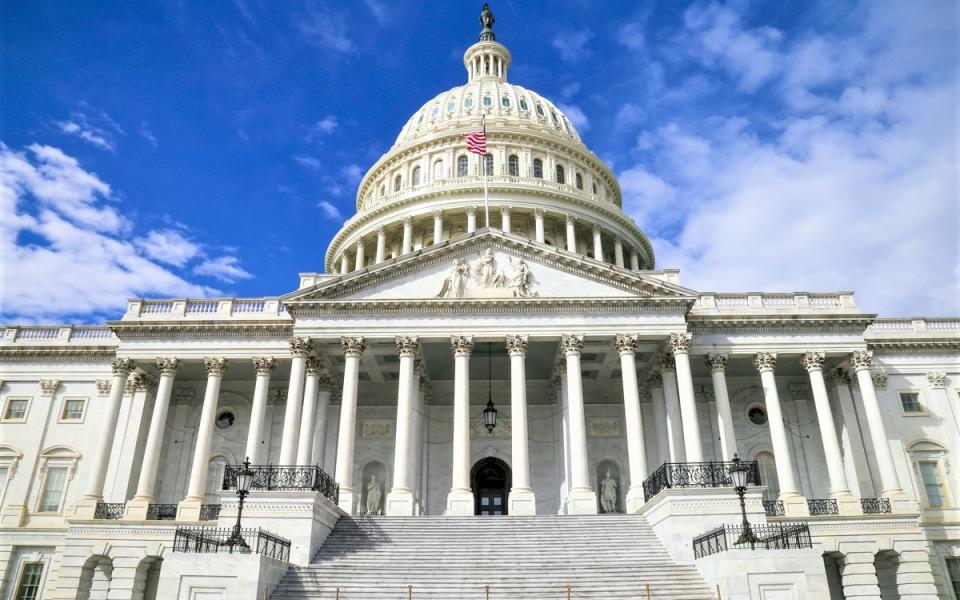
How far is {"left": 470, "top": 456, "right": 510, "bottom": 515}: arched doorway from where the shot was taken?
41312 mm

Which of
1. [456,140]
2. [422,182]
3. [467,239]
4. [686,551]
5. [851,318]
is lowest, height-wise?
[686,551]

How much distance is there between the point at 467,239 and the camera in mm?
35219

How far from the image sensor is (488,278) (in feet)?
115

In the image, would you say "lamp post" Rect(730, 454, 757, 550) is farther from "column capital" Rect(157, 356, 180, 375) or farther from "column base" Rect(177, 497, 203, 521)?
"column capital" Rect(157, 356, 180, 375)

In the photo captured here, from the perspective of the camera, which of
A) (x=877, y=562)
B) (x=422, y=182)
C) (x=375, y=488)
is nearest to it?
(x=877, y=562)

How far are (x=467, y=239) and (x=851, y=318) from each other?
67.1 feet

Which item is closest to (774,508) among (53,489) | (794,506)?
(794,506)

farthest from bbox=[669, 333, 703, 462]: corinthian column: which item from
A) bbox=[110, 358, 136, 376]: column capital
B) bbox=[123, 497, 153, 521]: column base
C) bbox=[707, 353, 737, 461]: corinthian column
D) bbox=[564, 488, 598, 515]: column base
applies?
bbox=[110, 358, 136, 376]: column capital

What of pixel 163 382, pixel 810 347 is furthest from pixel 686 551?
pixel 163 382

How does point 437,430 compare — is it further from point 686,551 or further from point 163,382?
point 686,551

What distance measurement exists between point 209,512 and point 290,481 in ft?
30.0

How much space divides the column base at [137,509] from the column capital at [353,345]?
1193cm

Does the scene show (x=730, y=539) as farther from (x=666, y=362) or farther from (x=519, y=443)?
(x=666, y=362)

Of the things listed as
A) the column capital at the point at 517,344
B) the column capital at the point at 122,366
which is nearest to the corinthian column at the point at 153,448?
the column capital at the point at 122,366
